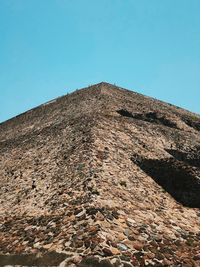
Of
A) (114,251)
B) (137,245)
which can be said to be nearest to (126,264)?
(114,251)

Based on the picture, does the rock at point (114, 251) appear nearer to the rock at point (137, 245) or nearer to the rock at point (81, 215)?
the rock at point (137, 245)

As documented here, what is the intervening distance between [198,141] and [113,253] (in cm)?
2001

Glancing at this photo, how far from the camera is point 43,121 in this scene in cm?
3428

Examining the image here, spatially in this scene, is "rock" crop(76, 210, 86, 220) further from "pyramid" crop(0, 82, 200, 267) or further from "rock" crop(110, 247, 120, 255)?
"rock" crop(110, 247, 120, 255)

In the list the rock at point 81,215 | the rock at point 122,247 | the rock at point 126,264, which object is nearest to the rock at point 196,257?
the rock at point 122,247

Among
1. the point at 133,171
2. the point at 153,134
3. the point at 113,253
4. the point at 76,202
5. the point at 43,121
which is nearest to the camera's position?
the point at 113,253

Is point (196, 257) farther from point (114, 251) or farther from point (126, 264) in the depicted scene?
point (114, 251)

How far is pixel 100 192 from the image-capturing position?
53.0 ft

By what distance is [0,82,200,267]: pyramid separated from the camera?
41.9 ft

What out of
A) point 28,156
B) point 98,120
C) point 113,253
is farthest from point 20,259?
point 98,120

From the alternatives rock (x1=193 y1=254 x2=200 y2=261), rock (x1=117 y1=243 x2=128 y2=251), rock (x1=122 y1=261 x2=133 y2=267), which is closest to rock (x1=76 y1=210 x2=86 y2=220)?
rock (x1=117 y1=243 x2=128 y2=251)

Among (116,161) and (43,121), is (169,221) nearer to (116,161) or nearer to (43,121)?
(116,161)

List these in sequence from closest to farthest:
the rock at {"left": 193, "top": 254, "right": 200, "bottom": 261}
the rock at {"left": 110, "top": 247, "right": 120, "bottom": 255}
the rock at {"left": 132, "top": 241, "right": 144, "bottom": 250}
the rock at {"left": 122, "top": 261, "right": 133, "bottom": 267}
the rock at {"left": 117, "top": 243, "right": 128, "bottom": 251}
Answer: the rock at {"left": 122, "top": 261, "right": 133, "bottom": 267}, the rock at {"left": 110, "top": 247, "right": 120, "bottom": 255}, the rock at {"left": 117, "top": 243, "right": 128, "bottom": 251}, the rock at {"left": 132, "top": 241, "right": 144, "bottom": 250}, the rock at {"left": 193, "top": 254, "right": 200, "bottom": 261}

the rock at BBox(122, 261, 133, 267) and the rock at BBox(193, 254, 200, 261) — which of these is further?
the rock at BBox(193, 254, 200, 261)
